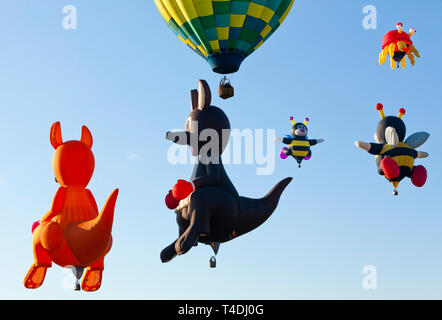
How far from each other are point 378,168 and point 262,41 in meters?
3.85

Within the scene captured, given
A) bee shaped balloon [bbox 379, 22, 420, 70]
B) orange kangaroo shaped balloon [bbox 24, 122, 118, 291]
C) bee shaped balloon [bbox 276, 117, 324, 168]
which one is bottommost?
orange kangaroo shaped balloon [bbox 24, 122, 118, 291]

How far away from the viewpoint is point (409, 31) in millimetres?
19438

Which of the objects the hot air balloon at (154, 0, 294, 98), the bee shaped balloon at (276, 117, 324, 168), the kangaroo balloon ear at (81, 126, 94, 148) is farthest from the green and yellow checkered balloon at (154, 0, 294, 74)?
the bee shaped balloon at (276, 117, 324, 168)

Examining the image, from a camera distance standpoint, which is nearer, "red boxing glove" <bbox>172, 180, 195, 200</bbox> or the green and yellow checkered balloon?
"red boxing glove" <bbox>172, 180, 195, 200</bbox>

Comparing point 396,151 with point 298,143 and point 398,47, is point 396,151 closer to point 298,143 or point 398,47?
point 398,47

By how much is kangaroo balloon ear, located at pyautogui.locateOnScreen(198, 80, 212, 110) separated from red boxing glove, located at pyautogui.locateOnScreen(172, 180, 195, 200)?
1.69 meters

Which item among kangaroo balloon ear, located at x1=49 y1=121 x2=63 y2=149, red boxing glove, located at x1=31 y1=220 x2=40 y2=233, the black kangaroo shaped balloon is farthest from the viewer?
kangaroo balloon ear, located at x1=49 y1=121 x2=63 y2=149

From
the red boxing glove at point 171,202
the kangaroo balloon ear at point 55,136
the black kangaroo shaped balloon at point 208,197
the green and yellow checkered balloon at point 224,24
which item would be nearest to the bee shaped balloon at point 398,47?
the green and yellow checkered balloon at point 224,24

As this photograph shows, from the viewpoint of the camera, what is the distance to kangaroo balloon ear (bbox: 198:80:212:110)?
14.1m

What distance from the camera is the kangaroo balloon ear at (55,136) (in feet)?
45.4

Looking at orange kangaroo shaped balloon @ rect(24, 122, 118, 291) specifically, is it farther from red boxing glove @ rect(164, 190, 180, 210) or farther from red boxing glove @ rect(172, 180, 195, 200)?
red boxing glove @ rect(164, 190, 180, 210)

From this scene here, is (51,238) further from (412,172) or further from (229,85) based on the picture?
(412,172)

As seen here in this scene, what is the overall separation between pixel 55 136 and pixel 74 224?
63.6 inches

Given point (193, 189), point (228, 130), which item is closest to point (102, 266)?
point (193, 189)
